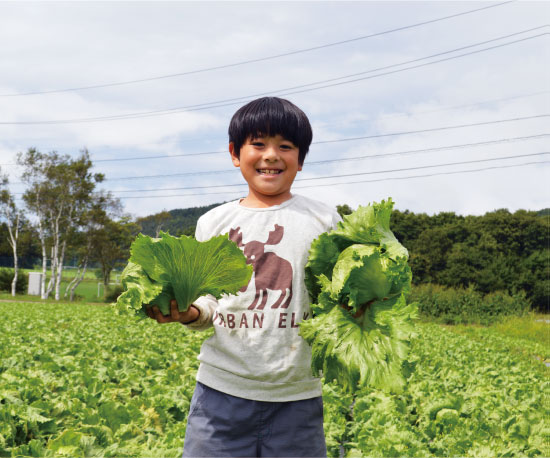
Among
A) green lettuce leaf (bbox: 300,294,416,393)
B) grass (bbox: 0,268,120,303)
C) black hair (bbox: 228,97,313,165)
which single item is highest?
black hair (bbox: 228,97,313,165)

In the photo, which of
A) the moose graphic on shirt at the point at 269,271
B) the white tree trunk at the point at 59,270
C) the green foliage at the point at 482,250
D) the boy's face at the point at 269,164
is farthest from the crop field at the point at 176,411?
the white tree trunk at the point at 59,270

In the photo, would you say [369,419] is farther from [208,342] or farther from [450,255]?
[450,255]

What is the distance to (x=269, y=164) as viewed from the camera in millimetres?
2477

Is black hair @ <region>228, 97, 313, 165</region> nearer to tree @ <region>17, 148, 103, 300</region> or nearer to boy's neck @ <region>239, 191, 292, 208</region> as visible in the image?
boy's neck @ <region>239, 191, 292, 208</region>

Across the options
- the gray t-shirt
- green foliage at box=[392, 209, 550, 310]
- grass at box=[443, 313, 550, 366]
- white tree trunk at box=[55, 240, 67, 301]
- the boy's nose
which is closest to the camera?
the gray t-shirt

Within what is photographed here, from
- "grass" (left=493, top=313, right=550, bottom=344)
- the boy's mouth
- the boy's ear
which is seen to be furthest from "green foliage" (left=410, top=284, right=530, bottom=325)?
the boy's mouth

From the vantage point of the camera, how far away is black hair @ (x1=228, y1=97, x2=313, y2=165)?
2490 mm

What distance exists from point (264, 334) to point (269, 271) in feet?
1.01

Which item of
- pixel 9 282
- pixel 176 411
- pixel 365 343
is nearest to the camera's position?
pixel 365 343

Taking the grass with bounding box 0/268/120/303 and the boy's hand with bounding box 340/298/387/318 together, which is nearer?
the boy's hand with bounding box 340/298/387/318

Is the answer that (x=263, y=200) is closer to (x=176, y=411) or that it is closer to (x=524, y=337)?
(x=176, y=411)

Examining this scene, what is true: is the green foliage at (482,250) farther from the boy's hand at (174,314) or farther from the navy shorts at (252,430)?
the boy's hand at (174,314)

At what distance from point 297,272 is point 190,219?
8376 centimetres

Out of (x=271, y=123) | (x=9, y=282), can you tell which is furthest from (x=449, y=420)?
(x=9, y=282)
